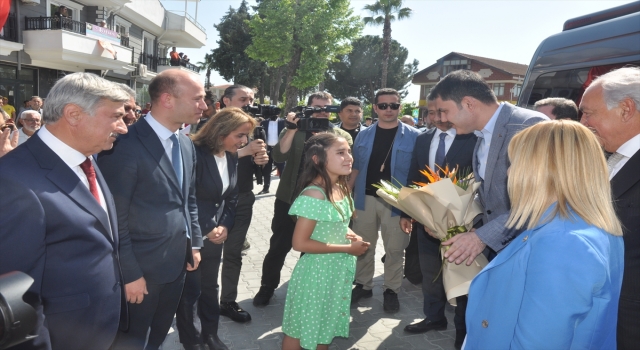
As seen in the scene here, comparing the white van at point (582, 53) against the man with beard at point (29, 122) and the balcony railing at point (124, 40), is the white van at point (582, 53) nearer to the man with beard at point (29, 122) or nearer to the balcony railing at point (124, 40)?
the man with beard at point (29, 122)

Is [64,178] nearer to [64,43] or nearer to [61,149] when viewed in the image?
[61,149]

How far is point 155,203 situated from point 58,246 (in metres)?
0.84

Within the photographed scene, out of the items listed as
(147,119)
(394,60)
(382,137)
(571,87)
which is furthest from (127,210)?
(394,60)

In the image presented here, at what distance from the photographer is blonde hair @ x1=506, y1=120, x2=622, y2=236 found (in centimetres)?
165

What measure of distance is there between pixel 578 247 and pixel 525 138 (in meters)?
0.47

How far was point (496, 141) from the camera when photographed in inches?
120

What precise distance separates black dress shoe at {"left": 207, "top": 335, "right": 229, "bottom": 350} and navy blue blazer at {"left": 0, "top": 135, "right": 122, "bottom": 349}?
163cm

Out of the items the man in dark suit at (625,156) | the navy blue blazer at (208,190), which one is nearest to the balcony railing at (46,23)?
the navy blue blazer at (208,190)

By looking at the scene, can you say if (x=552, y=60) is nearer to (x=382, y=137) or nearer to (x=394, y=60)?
(x=382, y=137)

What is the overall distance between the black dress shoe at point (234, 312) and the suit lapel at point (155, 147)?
1.99 metres

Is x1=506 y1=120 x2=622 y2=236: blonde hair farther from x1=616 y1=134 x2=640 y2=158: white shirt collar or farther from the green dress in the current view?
the green dress

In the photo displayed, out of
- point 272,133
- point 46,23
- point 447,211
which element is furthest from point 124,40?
point 447,211

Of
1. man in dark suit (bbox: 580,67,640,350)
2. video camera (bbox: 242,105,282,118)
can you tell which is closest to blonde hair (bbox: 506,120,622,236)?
man in dark suit (bbox: 580,67,640,350)

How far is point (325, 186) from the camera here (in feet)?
10.9
